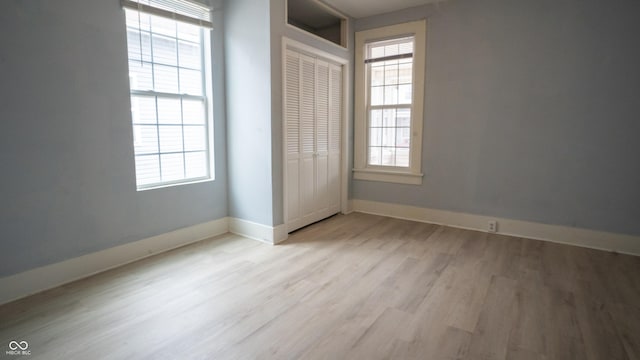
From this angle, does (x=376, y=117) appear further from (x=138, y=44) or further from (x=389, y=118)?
(x=138, y=44)

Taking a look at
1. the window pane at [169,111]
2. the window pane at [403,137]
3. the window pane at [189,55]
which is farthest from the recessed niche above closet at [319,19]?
the window pane at [169,111]

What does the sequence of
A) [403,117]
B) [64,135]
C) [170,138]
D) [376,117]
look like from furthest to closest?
1. [376,117]
2. [403,117]
3. [170,138]
4. [64,135]

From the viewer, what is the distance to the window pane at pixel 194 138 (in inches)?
143

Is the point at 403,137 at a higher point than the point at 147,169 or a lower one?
higher

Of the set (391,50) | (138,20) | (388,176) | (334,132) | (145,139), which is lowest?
(388,176)

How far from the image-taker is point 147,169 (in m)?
3.30

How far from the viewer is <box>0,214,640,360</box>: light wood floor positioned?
78.0 inches

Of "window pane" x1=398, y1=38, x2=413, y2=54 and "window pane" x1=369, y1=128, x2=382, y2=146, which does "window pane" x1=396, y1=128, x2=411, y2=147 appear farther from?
"window pane" x1=398, y1=38, x2=413, y2=54

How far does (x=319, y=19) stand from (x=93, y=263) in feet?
12.8

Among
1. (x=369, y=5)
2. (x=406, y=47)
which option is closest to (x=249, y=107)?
(x=369, y=5)

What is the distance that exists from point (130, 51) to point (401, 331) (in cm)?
318

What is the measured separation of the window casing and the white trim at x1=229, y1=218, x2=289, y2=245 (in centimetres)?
65

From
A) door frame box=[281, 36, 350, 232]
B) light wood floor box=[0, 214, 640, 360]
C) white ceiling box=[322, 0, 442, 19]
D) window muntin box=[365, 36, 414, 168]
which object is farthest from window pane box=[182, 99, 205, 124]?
window muntin box=[365, 36, 414, 168]

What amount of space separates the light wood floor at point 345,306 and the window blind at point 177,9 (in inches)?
90.6
